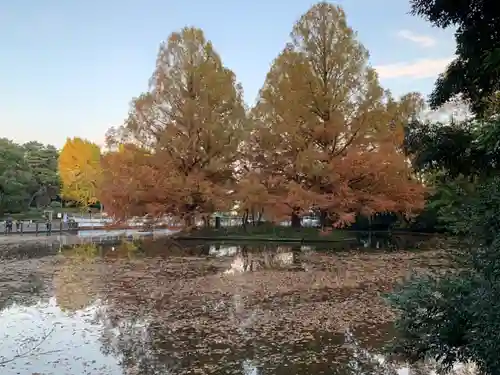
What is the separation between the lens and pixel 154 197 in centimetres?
2506

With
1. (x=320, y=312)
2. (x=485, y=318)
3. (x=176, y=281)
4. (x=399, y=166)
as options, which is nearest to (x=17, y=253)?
(x=176, y=281)

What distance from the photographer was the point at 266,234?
2538cm

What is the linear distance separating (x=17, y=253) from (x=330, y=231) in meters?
15.0

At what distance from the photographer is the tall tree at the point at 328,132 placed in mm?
22891

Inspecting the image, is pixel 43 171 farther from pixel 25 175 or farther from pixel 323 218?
pixel 323 218

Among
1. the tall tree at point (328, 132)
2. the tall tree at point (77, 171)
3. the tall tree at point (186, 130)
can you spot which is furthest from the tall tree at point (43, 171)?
the tall tree at point (328, 132)

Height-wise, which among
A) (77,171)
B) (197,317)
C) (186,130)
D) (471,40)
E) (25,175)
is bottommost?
(197,317)

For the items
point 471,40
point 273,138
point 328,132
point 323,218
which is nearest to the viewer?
point 471,40

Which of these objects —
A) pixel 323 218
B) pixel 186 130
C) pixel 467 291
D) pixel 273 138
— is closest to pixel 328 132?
A: pixel 273 138

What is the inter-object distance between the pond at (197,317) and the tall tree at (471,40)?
2.83 m

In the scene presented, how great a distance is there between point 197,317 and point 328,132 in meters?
17.3

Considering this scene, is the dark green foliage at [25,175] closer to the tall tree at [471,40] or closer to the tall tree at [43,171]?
the tall tree at [43,171]

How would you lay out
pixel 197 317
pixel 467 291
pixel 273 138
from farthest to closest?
1. pixel 273 138
2. pixel 197 317
3. pixel 467 291

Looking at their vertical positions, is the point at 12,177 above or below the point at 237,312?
above
